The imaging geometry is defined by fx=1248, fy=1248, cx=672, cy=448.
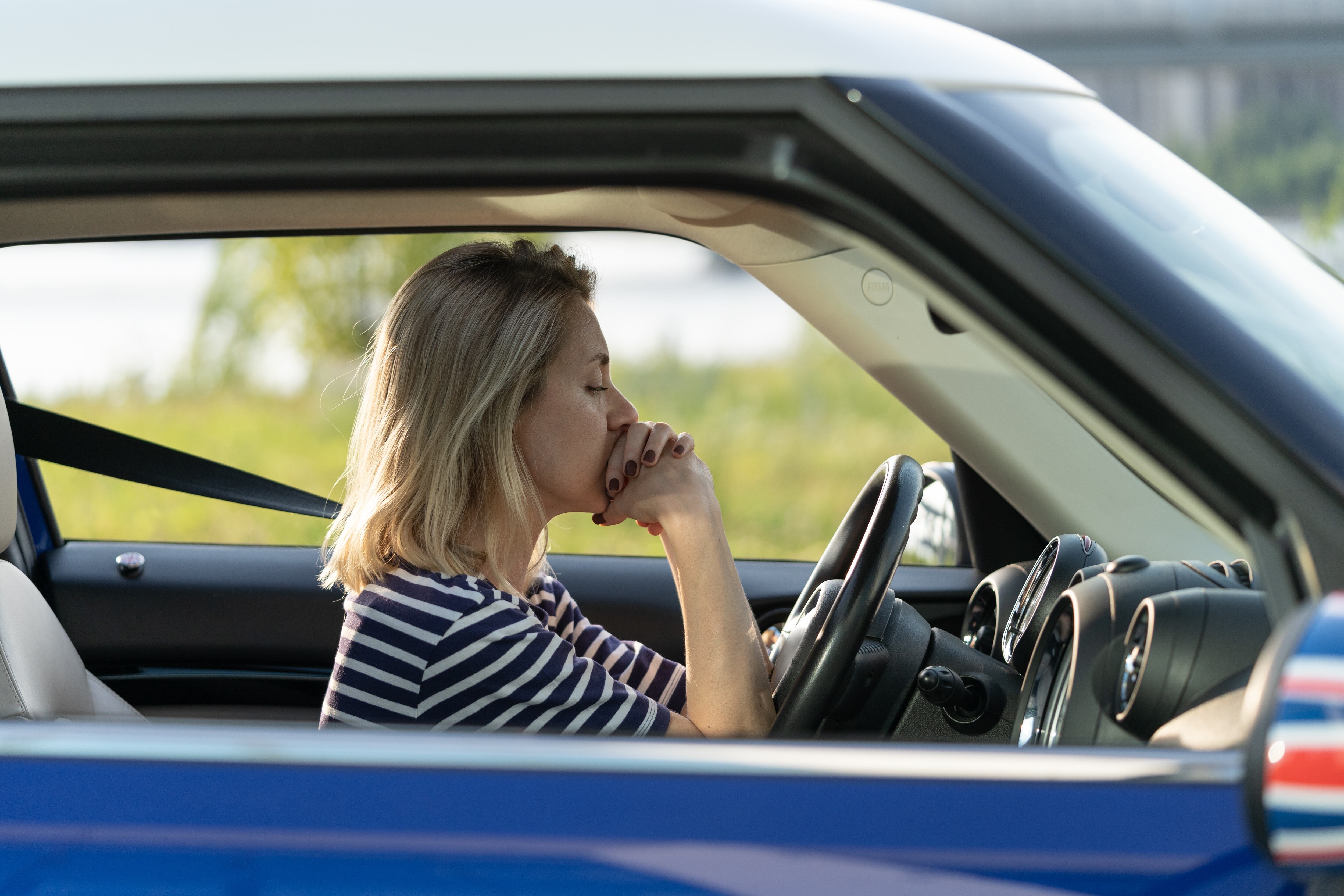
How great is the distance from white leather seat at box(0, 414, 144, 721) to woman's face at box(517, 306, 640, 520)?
53 cm

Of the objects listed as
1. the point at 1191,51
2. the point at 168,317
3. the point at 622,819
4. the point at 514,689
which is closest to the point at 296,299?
the point at 168,317

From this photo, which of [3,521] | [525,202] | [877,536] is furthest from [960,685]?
[3,521]

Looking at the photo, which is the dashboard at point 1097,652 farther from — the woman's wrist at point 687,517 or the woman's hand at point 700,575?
the woman's wrist at point 687,517

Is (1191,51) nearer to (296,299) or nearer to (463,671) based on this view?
(296,299)

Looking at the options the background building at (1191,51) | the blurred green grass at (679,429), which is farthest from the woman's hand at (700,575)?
the background building at (1191,51)

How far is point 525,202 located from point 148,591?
4.76 feet

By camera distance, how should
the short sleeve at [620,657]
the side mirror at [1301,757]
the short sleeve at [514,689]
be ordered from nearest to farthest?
the side mirror at [1301,757] → the short sleeve at [514,689] → the short sleeve at [620,657]

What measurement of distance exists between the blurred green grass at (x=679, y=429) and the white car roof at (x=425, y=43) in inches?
194

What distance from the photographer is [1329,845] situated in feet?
2.49

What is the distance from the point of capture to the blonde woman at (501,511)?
1.30 m

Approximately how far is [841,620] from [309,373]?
Answer: 7.17 meters

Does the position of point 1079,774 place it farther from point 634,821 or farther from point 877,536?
point 877,536

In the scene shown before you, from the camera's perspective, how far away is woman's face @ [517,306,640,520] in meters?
1.49

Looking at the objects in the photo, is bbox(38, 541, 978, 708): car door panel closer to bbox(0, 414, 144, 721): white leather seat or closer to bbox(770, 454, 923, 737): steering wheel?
bbox(0, 414, 144, 721): white leather seat
